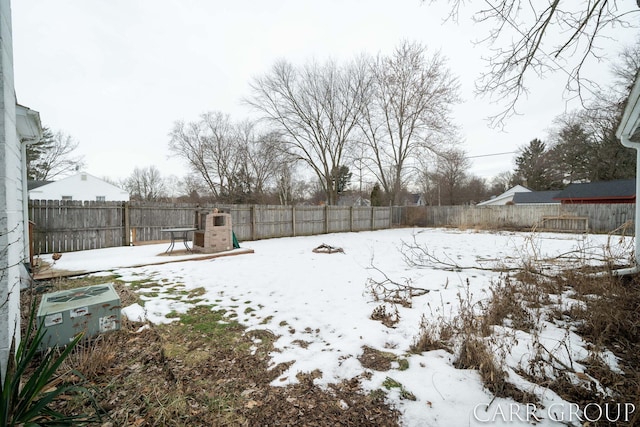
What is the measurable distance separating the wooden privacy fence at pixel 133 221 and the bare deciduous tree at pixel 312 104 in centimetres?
711

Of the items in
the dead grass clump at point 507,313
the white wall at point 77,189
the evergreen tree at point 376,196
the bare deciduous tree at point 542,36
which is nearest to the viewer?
the dead grass clump at point 507,313

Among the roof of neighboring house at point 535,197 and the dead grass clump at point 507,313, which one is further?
the roof of neighboring house at point 535,197

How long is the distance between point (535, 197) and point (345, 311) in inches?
1226

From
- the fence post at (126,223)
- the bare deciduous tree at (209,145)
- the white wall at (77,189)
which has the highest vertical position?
the bare deciduous tree at (209,145)

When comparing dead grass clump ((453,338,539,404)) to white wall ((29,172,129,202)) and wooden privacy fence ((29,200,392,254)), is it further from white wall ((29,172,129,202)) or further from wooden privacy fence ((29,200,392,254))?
white wall ((29,172,129,202))

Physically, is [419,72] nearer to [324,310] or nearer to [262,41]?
[262,41]

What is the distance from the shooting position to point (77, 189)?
69.9 ft

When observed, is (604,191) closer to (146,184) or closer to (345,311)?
(345,311)

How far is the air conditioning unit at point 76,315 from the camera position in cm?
227

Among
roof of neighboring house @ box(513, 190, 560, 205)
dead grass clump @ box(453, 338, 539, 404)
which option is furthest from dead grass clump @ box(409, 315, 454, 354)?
roof of neighboring house @ box(513, 190, 560, 205)

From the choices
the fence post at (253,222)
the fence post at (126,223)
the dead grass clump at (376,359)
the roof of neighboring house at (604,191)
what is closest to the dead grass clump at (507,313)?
the dead grass clump at (376,359)

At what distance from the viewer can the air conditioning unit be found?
227 cm

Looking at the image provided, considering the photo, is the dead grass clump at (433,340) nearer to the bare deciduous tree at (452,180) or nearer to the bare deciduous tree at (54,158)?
the bare deciduous tree at (452,180)

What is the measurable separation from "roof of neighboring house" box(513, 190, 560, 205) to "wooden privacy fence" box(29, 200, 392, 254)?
76.6 ft
